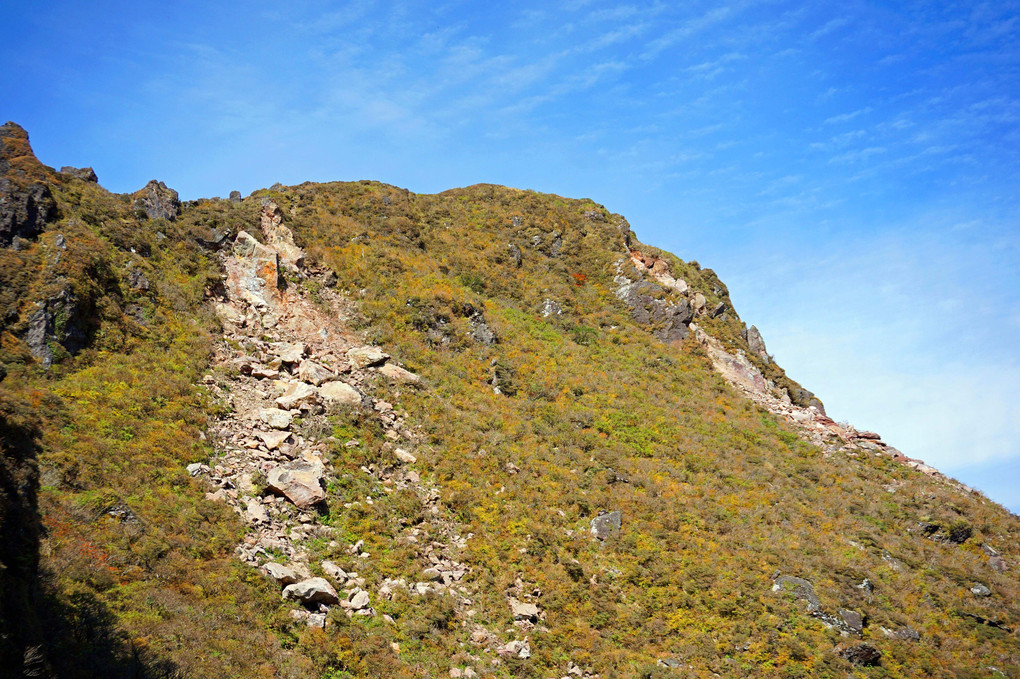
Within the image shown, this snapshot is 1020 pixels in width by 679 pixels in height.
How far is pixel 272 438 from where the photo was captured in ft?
60.4

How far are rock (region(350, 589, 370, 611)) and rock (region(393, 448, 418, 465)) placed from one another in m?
6.17

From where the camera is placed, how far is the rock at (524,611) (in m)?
16.3

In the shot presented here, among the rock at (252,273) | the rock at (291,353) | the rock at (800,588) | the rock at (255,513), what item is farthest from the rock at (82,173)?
the rock at (800,588)

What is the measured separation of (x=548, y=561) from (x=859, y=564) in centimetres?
1177

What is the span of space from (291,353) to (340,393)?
3153 millimetres

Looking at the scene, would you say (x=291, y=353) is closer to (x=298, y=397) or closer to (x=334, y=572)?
(x=298, y=397)

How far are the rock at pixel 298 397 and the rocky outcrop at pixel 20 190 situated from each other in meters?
11.4

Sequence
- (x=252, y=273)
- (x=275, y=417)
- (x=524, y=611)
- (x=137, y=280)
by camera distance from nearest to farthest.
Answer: (x=524, y=611) < (x=275, y=417) < (x=137, y=280) < (x=252, y=273)

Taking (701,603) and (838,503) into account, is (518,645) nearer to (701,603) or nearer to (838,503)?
(701,603)

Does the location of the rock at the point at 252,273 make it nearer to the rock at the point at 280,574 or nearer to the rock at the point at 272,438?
the rock at the point at 272,438

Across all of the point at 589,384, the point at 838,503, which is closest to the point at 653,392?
the point at 589,384

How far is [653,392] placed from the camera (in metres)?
29.2

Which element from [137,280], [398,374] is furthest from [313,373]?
[137,280]

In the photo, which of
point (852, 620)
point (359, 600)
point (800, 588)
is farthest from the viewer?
point (800, 588)
